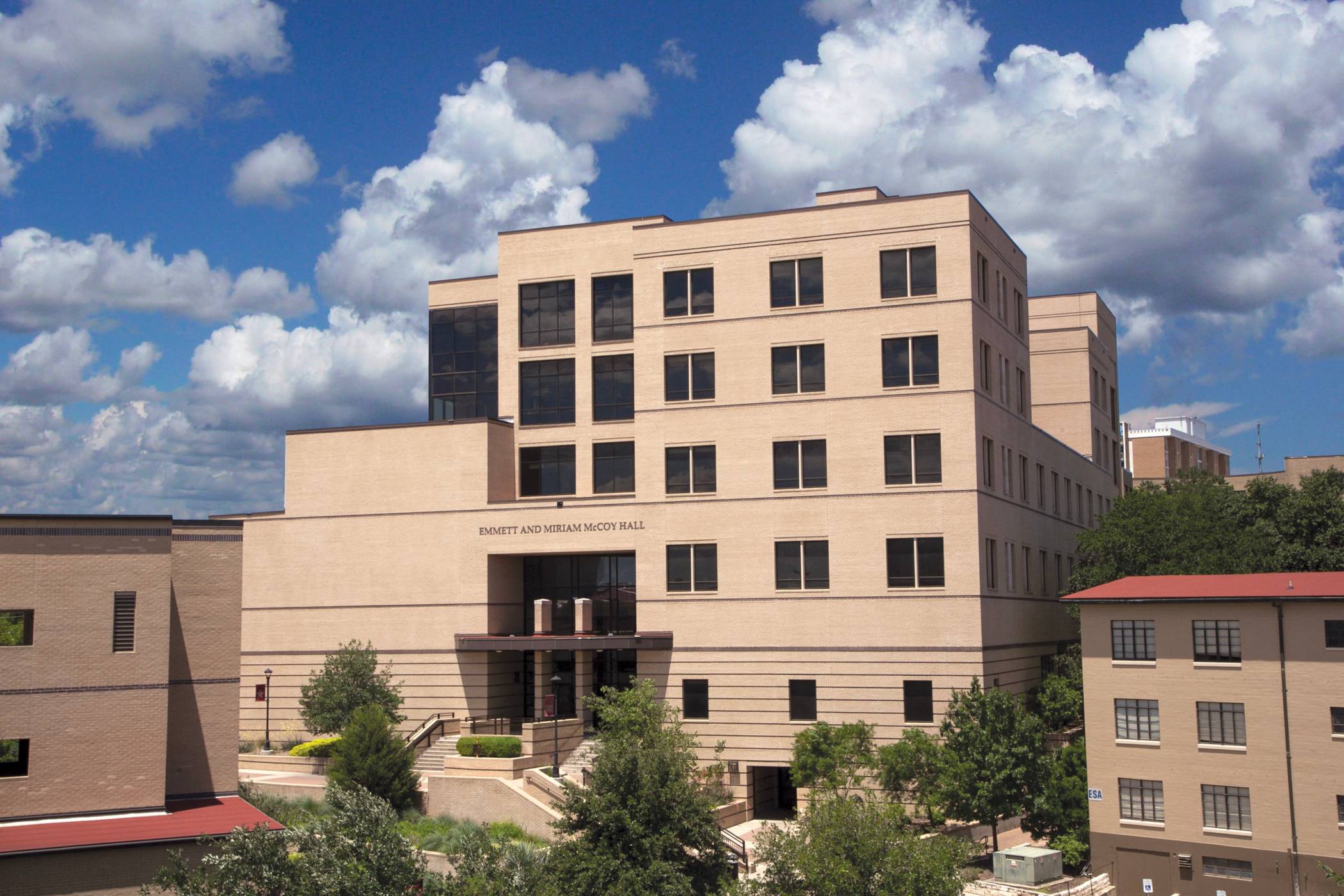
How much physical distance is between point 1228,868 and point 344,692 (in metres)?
35.1

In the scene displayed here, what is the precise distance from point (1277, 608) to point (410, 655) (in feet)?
117

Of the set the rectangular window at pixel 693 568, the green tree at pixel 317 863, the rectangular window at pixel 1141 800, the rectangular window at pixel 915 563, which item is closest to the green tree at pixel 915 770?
the rectangular window at pixel 915 563

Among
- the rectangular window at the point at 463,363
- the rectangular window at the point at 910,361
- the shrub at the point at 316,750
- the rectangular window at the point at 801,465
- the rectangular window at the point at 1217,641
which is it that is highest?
the rectangular window at the point at 463,363

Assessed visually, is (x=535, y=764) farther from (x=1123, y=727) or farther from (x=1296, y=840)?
(x=1296, y=840)

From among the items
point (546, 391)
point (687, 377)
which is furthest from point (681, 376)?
point (546, 391)

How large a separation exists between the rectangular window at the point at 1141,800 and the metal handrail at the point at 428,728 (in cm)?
2780

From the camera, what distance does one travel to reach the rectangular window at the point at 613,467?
5847 cm

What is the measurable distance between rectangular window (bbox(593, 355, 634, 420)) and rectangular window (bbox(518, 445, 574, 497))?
2.43 metres

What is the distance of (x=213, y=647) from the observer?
38.0m

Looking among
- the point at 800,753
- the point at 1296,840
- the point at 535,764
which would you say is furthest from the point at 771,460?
the point at 1296,840

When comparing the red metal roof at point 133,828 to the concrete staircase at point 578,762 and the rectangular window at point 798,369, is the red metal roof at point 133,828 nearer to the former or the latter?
the concrete staircase at point 578,762

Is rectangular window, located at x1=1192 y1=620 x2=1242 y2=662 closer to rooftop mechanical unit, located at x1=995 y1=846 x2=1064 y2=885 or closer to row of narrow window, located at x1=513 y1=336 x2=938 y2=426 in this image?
rooftop mechanical unit, located at x1=995 y1=846 x2=1064 y2=885

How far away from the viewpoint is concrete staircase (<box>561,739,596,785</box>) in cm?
5031

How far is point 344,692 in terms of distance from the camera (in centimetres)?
5606
